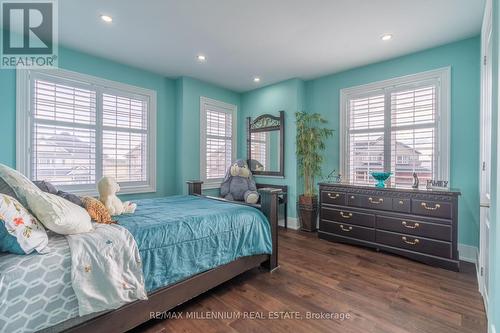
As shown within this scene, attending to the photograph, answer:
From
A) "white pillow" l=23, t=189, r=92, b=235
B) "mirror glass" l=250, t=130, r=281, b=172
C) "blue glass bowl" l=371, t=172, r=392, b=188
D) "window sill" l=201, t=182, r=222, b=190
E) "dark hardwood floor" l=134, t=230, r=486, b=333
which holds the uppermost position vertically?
"mirror glass" l=250, t=130, r=281, b=172

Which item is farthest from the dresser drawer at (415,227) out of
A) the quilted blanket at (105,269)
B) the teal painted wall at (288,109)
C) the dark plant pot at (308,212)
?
the quilted blanket at (105,269)

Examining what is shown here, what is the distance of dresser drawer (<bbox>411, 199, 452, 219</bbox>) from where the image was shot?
260 cm

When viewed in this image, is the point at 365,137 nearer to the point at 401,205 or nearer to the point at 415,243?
the point at 401,205

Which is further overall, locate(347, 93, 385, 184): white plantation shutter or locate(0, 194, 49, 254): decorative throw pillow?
locate(347, 93, 385, 184): white plantation shutter

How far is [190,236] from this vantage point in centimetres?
Result: 188

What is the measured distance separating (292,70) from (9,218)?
3.78 m

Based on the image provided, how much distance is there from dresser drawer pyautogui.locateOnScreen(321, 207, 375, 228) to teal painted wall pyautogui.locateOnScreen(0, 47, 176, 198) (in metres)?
2.68

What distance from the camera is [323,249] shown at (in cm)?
321

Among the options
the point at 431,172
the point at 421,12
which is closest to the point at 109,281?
the point at 421,12

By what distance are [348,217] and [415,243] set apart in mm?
815

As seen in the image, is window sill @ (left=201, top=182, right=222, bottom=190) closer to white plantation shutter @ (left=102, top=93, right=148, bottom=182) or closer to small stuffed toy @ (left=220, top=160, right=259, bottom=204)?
small stuffed toy @ (left=220, top=160, right=259, bottom=204)

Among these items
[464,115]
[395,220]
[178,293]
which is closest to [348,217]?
[395,220]

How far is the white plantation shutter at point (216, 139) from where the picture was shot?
4.48m

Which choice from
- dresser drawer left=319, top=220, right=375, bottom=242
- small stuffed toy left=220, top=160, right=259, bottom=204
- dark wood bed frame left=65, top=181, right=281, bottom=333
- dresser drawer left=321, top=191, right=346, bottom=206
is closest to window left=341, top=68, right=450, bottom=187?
dresser drawer left=321, top=191, right=346, bottom=206
